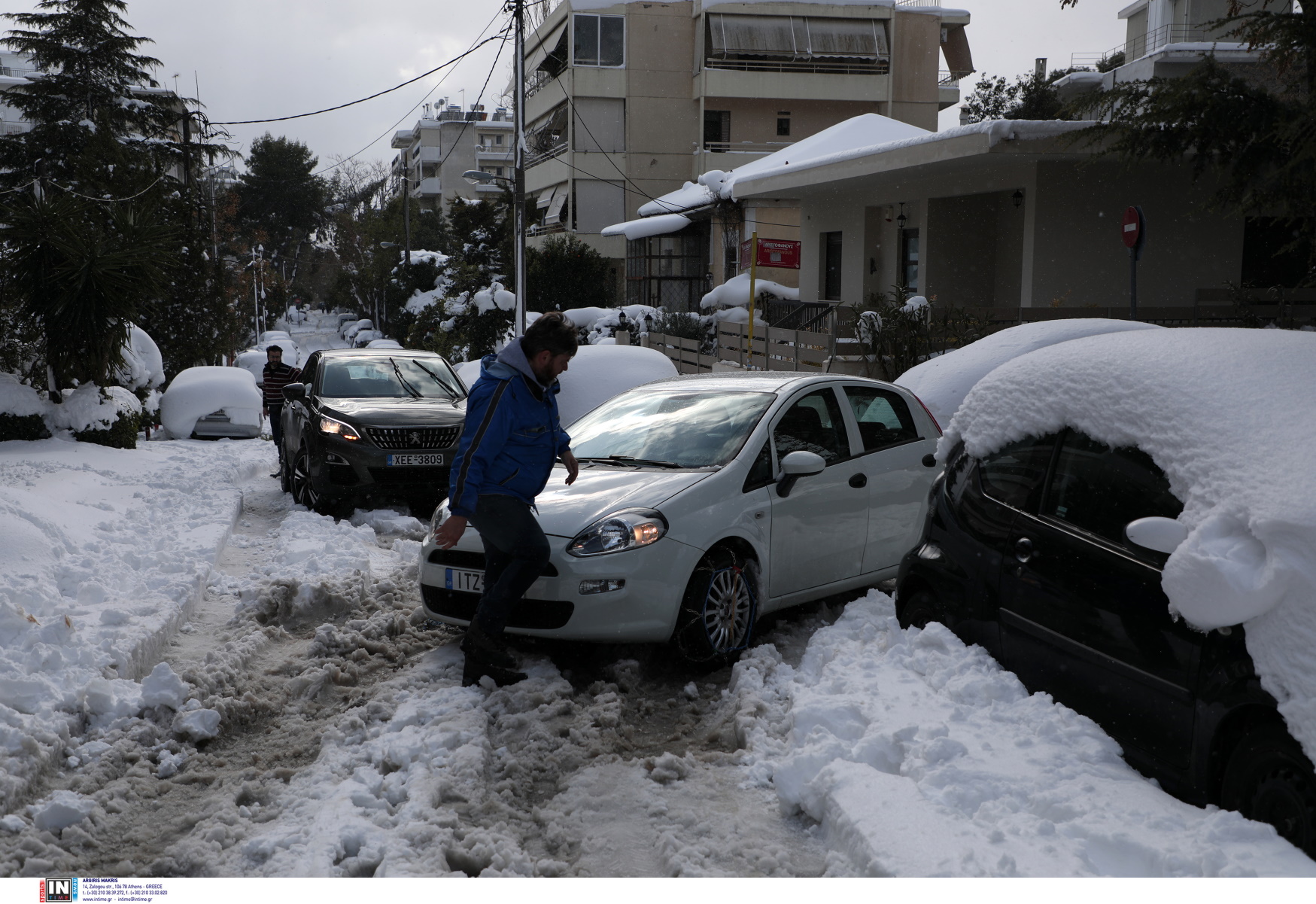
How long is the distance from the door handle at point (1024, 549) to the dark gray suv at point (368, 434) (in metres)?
6.82

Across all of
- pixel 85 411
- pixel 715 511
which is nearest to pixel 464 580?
pixel 715 511

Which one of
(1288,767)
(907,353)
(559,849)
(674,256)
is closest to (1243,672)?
(1288,767)

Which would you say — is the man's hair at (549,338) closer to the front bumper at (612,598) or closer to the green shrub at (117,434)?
the front bumper at (612,598)

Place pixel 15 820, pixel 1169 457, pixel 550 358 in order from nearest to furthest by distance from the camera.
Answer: pixel 1169 457 < pixel 15 820 < pixel 550 358

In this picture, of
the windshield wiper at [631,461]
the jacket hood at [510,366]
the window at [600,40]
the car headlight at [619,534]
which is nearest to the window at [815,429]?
the windshield wiper at [631,461]

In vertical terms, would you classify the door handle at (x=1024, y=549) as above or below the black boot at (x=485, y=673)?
above

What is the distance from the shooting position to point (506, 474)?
526 cm

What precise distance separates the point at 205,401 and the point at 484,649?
1473 cm

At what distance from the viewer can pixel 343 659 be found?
19.6 ft

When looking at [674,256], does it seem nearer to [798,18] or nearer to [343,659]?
[798,18]

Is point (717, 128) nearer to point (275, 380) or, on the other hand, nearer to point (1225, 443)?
point (275, 380)

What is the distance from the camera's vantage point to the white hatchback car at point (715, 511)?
18.0 ft

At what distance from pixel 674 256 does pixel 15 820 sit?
121ft

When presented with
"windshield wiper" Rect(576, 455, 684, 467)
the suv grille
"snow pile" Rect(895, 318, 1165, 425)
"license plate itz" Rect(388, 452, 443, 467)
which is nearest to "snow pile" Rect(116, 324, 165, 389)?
the suv grille
